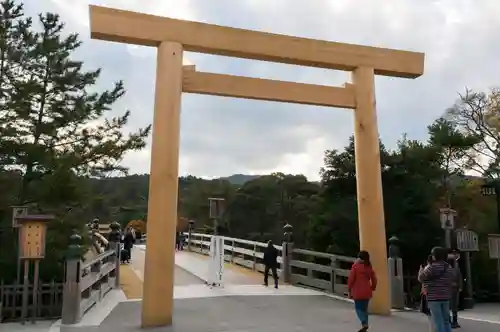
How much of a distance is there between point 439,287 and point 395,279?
15.3ft

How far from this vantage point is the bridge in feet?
29.3

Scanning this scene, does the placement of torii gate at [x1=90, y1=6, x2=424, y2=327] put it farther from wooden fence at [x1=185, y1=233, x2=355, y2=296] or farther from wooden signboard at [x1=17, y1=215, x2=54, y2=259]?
wooden fence at [x1=185, y1=233, x2=355, y2=296]

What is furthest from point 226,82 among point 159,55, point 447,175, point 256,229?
point 256,229

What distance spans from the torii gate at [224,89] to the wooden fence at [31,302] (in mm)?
2735

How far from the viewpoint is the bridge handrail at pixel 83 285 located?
934 cm

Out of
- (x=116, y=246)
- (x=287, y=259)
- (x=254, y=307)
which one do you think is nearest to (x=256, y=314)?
(x=254, y=307)

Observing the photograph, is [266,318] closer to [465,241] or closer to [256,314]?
[256,314]

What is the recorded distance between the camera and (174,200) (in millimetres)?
9023

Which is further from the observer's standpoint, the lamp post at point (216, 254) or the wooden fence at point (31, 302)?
the lamp post at point (216, 254)

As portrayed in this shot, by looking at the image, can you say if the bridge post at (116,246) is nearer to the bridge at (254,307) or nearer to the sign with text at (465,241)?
the bridge at (254,307)

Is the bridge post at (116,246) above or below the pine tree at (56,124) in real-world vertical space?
below

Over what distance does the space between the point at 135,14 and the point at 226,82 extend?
6.80 feet

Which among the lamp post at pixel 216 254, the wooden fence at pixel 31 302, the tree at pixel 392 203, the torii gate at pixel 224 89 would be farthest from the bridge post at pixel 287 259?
the wooden fence at pixel 31 302

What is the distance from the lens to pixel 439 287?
704cm
